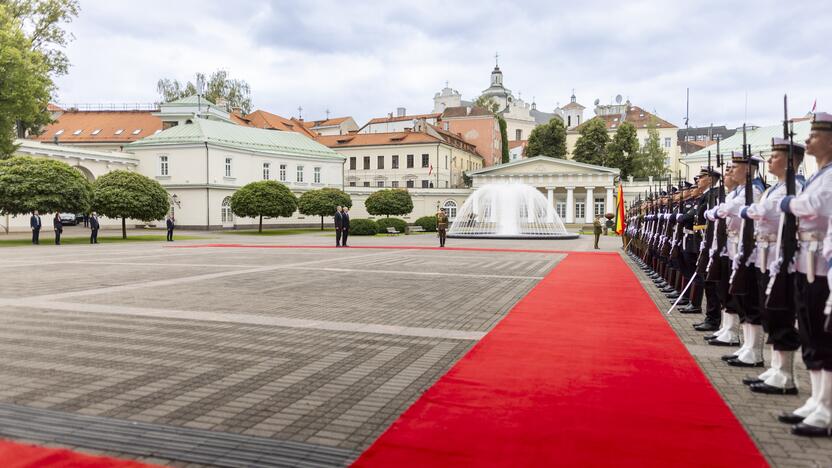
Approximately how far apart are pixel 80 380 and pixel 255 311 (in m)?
3.98

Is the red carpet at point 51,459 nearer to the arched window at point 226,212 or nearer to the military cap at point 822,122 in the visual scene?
the military cap at point 822,122

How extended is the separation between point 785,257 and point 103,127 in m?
75.9

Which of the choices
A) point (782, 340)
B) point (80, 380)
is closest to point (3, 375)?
point (80, 380)

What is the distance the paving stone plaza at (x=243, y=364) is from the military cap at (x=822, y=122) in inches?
91.4

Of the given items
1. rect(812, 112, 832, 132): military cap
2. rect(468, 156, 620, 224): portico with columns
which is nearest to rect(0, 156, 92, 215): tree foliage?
rect(812, 112, 832, 132): military cap

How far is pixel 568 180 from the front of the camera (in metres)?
70.2

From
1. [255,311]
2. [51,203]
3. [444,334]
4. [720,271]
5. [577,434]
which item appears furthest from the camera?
[51,203]

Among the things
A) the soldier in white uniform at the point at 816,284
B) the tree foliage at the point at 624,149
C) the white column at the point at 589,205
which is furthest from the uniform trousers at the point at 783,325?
the tree foliage at the point at 624,149

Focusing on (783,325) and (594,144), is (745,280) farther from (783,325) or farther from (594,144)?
(594,144)

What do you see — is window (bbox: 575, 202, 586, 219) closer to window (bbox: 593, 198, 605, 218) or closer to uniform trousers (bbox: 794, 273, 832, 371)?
window (bbox: 593, 198, 605, 218)

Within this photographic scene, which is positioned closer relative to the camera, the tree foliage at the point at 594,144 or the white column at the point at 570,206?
the white column at the point at 570,206

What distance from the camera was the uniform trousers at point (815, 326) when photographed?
4305 mm

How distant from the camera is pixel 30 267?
17281mm

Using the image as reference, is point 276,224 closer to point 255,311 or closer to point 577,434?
point 255,311
